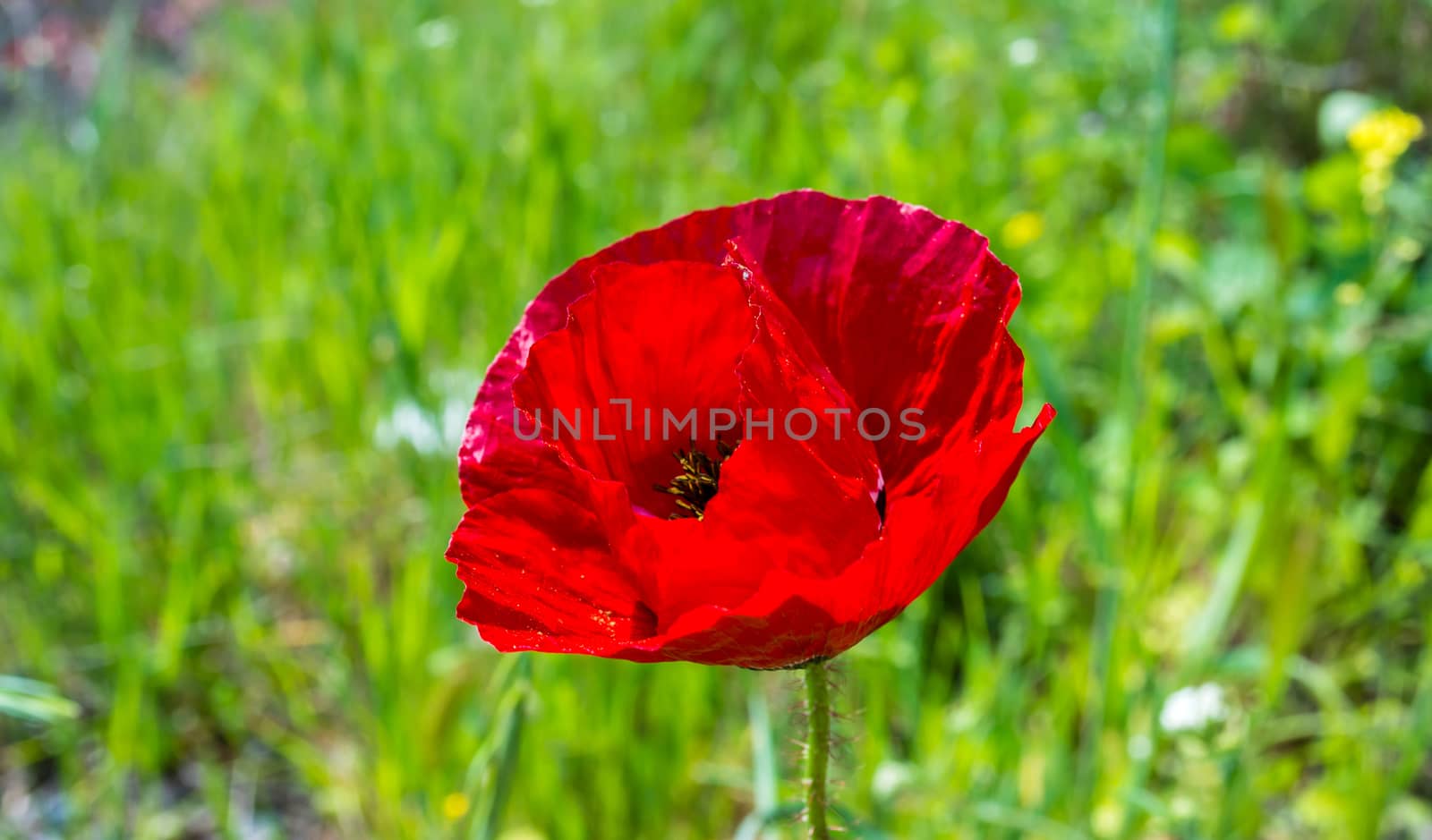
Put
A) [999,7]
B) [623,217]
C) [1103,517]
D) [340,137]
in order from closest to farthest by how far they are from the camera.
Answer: [1103,517], [623,217], [340,137], [999,7]

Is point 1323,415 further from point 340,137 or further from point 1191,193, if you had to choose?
point 340,137

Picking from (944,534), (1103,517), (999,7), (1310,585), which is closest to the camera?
(944,534)

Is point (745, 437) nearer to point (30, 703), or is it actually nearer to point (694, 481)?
point (694, 481)

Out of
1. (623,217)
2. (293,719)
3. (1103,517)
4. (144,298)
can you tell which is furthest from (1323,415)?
(144,298)

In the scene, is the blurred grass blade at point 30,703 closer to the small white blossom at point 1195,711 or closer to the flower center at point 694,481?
the flower center at point 694,481

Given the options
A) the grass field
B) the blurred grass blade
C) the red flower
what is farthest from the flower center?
the blurred grass blade

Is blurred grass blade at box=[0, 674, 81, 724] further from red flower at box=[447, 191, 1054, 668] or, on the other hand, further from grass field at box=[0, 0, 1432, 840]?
red flower at box=[447, 191, 1054, 668]
